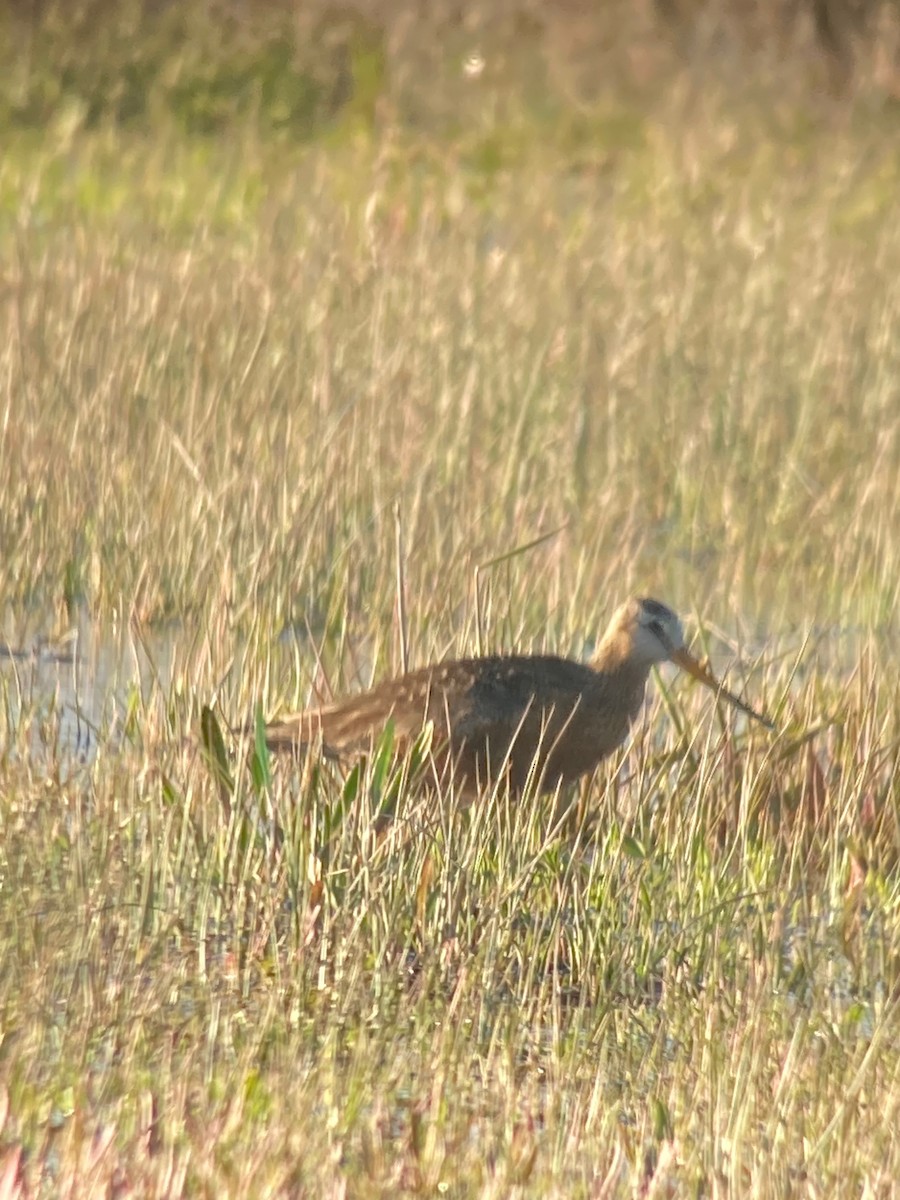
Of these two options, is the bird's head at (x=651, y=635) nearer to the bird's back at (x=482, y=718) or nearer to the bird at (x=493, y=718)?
the bird at (x=493, y=718)

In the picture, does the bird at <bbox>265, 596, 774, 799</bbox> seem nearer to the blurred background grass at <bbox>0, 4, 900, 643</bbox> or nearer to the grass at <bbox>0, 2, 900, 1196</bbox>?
the grass at <bbox>0, 2, 900, 1196</bbox>

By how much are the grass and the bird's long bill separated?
64mm


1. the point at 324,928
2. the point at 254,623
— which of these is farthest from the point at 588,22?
the point at 324,928

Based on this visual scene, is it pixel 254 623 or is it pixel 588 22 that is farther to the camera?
pixel 588 22

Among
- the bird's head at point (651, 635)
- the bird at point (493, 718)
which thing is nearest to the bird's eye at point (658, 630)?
the bird's head at point (651, 635)

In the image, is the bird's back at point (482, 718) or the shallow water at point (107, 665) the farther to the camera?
the shallow water at point (107, 665)

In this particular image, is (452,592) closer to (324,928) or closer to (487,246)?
(324,928)

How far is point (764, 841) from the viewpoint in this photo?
420 cm

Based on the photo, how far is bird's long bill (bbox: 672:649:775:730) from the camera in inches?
178

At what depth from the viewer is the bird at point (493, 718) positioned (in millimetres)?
4301

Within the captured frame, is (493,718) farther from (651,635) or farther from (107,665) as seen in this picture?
(107,665)

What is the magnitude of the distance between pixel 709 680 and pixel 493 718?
0.58 metres

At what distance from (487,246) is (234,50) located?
4.70 m

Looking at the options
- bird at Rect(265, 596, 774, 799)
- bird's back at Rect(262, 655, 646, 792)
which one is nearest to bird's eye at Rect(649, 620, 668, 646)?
bird at Rect(265, 596, 774, 799)
